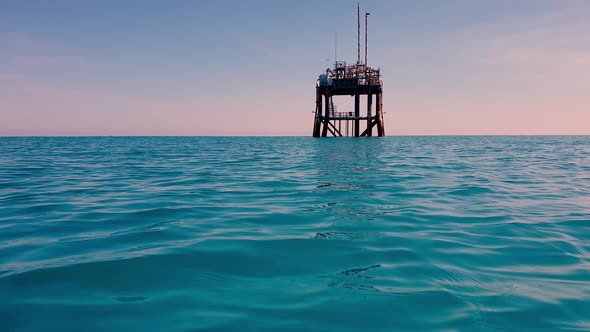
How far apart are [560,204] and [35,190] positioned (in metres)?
11.9

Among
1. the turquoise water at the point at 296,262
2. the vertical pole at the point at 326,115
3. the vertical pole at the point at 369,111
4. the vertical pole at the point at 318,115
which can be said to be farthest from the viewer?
the vertical pole at the point at 318,115

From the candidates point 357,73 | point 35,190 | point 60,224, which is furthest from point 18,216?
point 357,73

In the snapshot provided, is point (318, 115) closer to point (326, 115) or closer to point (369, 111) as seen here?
point (326, 115)

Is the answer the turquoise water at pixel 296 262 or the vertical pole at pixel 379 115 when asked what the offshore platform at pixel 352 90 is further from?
the turquoise water at pixel 296 262

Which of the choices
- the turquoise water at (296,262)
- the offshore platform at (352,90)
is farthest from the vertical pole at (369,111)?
the turquoise water at (296,262)

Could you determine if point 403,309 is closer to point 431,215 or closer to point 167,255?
point 167,255

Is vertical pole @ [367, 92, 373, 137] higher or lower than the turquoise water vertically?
higher

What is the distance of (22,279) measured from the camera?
358cm

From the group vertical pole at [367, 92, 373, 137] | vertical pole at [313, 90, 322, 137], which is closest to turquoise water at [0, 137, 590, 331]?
vertical pole at [367, 92, 373, 137]

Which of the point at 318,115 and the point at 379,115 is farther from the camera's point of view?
the point at 318,115

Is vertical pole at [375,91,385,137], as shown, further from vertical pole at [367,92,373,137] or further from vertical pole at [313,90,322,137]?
vertical pole at [313,90,322,137]

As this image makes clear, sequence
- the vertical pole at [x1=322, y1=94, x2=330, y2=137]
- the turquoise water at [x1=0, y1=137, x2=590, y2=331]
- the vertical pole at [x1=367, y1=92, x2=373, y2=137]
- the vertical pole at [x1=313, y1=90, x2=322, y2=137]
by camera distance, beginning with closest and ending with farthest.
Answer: the turquoise water at [x1=0, y1=137, x2=590, y2=331] < the vertical pole at [x1=367, y1=92, x2=373, y2=137] < the vertical pole at [x1=322, y1=94, x2=330, y2=137] < the vertical pole at [x1=313, y1=90, x2=322, y2=137]

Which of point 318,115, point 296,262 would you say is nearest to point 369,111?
point 318,115

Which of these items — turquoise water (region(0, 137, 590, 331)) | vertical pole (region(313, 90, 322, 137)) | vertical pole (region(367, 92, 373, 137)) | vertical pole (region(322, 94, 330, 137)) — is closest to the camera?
turquoise water (region(0, 137, 590, 331))
